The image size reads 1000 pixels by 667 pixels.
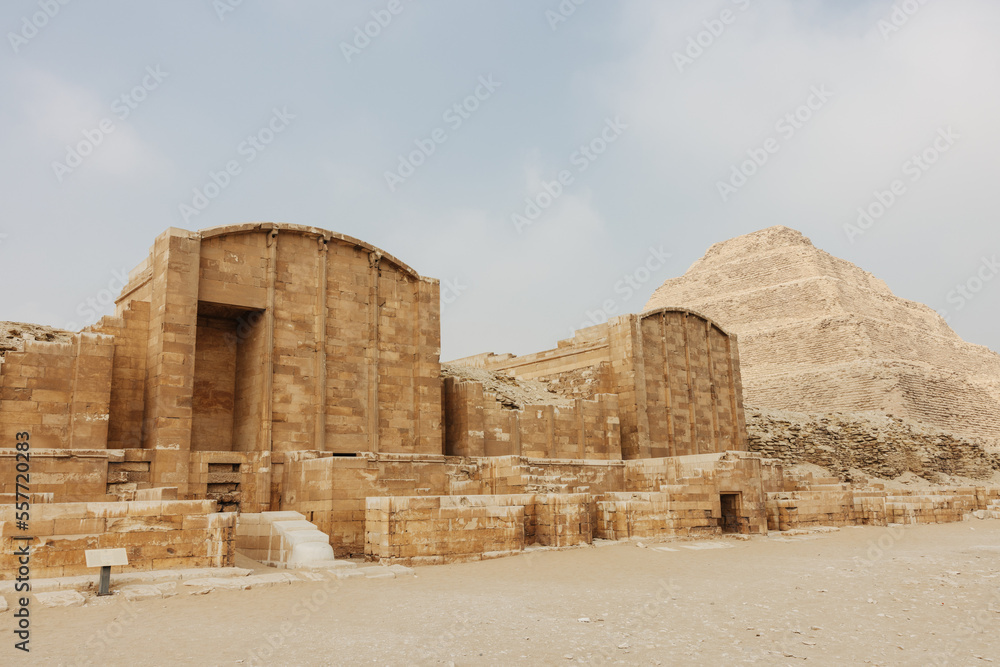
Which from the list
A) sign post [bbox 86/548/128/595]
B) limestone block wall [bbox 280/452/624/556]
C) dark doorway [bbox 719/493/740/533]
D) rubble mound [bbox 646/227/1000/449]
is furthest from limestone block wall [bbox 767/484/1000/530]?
rubble mound [bbox 646/227/1000/449]

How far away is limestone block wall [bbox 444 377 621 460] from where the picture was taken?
18.2m

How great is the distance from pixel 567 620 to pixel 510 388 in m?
16.0

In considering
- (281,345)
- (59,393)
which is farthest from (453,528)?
(59,393)

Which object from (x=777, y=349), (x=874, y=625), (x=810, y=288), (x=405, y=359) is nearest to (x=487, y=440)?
(x=405, y=359)

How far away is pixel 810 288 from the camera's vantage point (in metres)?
67.5

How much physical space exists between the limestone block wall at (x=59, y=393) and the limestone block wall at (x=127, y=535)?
4852 millimetres

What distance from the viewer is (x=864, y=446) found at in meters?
35.0

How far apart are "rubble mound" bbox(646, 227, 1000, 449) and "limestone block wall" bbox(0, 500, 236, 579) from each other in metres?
48.2

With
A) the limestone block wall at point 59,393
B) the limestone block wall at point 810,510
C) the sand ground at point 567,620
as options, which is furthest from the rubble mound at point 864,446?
the limestone block wall at point 59,393

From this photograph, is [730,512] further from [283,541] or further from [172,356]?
[172,356]

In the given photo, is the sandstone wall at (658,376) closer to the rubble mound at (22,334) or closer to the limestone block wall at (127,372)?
the limestone block wall at (127,372)

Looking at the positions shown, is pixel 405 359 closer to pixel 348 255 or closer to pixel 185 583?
pixel 348 255

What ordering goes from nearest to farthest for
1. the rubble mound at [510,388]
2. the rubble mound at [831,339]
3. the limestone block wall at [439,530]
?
the limestone block wall at [439,530], the rubble mound at [510,388], the rubble mound at [831,339]

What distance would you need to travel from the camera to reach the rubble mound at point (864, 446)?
33031 mm
